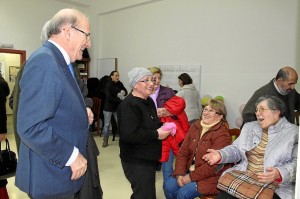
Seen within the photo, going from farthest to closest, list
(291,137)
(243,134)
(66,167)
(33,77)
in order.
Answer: (243,134) → (291,137) → (66,167) → (33,77)

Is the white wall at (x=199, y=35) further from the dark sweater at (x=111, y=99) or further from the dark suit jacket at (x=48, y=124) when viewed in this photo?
the dark suit jacket at (x=48, y=124)

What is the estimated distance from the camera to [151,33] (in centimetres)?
677

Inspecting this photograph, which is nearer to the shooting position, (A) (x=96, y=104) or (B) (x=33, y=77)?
(B) (x=33, y=77)

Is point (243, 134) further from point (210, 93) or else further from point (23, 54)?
point (23, 54)

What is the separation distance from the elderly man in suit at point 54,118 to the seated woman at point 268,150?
1.23 m

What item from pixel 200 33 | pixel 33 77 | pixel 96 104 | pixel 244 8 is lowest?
pixel 96 104

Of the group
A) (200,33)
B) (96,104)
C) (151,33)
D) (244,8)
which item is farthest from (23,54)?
(244,8)

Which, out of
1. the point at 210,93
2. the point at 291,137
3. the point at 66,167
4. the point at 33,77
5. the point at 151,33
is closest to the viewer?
the point at 33,77

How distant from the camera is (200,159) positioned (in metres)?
2.36

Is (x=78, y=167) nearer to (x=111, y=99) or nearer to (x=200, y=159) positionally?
(x=200, y=159)

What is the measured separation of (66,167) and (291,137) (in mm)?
1612

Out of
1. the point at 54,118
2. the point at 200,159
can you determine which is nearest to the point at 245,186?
the point at 200,159

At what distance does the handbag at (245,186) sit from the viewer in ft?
6.09

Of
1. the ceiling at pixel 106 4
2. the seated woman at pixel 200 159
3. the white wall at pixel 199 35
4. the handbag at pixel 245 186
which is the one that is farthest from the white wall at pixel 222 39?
the handbag at pixel 245 186
